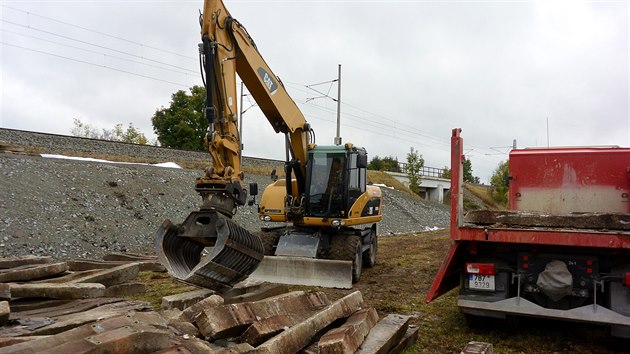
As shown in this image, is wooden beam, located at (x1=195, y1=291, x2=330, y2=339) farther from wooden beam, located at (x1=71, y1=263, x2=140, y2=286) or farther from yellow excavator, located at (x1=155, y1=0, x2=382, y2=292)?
wooden beam, located at (x1=71, y1=263, x2=140, y2=286)

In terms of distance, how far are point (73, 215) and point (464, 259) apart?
39.9 ft

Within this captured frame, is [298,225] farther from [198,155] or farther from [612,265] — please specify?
[198,155]

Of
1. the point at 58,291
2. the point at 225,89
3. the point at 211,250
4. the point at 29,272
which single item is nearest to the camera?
the point at 211,250

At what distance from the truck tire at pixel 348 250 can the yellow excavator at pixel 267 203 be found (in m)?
0.02

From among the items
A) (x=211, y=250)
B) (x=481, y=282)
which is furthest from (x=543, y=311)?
(x=211, y=250)

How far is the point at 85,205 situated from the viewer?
14961mm

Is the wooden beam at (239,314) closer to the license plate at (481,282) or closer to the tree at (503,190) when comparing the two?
the license plate at (481,282)

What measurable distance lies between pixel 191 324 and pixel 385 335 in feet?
6.18

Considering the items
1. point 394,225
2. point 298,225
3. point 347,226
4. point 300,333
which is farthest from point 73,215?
point 394,225

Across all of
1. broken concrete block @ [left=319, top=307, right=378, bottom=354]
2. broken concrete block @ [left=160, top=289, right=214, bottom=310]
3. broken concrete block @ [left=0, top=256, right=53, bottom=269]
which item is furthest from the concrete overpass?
broken concrete block @ [left=319, top=307, right=378, bottom=354]

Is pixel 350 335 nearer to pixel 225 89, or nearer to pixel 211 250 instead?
pixel 211 250

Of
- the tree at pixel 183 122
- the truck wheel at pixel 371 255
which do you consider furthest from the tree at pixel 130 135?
the truck wheel at pixel 371 255

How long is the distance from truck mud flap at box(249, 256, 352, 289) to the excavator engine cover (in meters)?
2.25

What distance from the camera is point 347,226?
30.2ft
